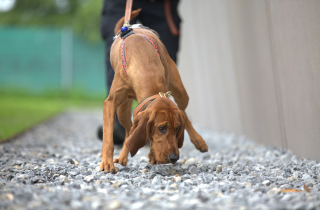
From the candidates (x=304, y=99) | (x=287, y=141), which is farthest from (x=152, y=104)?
(x=287, y=141)

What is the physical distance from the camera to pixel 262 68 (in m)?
4.45

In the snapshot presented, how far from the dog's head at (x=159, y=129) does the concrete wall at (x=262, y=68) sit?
1.36 metres

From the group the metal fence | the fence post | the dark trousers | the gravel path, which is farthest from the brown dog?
the fence post

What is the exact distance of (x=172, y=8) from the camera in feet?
14.6

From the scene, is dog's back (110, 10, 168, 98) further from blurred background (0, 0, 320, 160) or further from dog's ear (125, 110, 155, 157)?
blurred background (0, 0, 320, 160)

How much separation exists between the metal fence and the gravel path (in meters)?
13.4

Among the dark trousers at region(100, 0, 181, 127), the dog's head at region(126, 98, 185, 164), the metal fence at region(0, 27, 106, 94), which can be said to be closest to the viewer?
the dog's head at region(126, 98, 185, 164)

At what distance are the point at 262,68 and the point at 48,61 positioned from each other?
1432cm

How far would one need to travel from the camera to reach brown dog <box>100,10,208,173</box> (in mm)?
2617

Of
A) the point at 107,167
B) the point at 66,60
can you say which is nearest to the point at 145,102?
the point at 107,167

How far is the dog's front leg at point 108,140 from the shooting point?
296 centimetres

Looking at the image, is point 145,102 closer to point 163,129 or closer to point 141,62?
point 163,129

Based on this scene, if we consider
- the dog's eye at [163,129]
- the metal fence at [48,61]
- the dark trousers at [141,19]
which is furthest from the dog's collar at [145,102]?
the metal fence at [48,61]

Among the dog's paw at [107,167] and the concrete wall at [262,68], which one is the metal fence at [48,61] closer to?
the concrete wall at [262,68]
